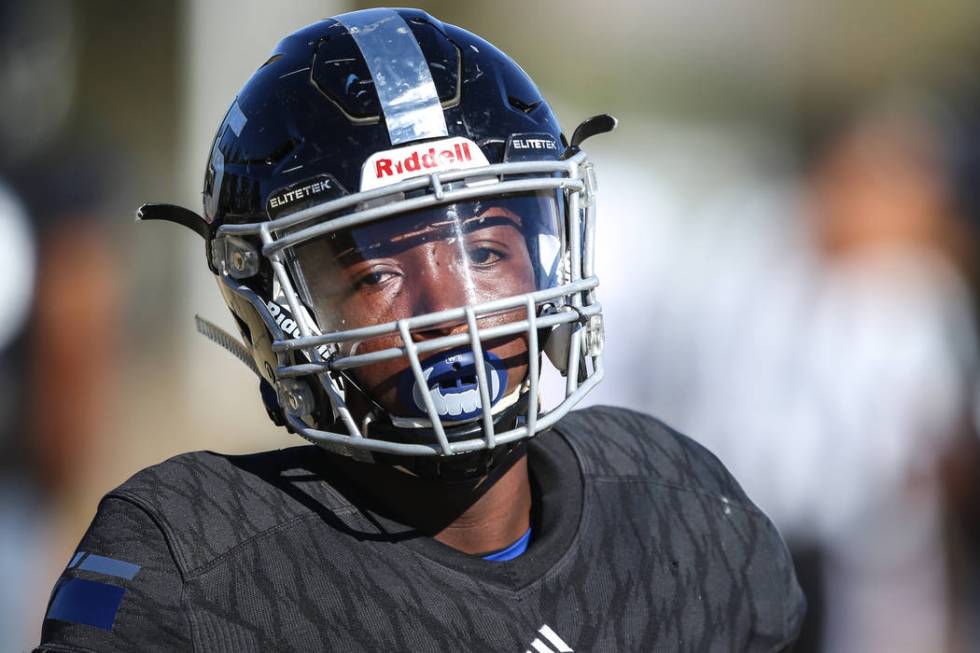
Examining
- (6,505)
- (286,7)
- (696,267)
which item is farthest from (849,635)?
(286,7)

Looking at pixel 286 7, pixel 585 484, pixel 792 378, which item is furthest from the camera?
pixel 286 7

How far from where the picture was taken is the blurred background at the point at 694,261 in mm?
3117

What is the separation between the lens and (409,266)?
1480mm

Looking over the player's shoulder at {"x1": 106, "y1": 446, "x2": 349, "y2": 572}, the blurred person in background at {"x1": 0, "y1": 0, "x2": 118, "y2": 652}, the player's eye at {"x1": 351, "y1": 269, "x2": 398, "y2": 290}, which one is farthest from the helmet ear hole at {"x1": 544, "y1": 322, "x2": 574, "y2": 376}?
the blurred person in background at {"x1": 0, "y1": 0, "x2": 118, "y2": 652}

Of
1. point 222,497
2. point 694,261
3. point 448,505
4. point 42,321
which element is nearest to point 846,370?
point 694,261

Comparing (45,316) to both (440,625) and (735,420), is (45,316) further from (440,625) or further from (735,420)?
(440,625)

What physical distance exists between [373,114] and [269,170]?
0.16 metres

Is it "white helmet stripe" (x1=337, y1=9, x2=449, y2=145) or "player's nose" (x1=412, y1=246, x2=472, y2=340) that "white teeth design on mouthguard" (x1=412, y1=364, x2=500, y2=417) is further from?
"white helmet stripe" (x1=337, y1=9, x2=449, y2=145)

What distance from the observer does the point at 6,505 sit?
392 cm

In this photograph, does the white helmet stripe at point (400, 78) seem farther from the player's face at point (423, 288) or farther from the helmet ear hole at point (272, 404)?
the helmet ear hole at point (272, 404)

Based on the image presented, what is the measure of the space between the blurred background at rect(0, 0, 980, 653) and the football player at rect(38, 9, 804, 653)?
155 centimetres

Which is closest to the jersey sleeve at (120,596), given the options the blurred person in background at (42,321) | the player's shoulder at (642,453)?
the player's shoulder at (642,453)

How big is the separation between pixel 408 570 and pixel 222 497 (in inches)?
9.9

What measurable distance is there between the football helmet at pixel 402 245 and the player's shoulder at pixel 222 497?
0.08 metres
